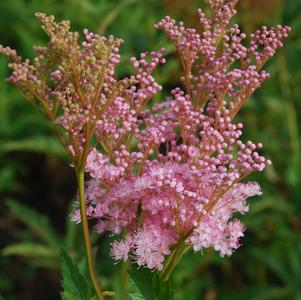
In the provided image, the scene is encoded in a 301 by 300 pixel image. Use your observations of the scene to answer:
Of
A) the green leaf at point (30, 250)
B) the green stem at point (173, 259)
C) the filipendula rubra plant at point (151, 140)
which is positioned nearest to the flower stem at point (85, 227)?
the filipendula rubra plant at point (151, 140)

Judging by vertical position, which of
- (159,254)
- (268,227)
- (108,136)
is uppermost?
(268,227)

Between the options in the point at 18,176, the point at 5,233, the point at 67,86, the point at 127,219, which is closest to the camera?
the point at 67,86

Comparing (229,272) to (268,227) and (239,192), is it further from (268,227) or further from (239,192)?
(239,192)

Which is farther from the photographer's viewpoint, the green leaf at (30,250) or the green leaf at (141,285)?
the green leaf at (30,250)

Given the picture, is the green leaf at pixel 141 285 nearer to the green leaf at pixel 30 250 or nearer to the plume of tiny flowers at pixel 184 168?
the plume of tiny flowers at pixel 184 168

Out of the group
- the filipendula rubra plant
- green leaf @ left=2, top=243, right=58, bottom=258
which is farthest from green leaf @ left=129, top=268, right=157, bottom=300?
green leaf @ left=2, top=243, right=58, bottom=258

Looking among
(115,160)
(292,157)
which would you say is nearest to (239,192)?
(115,160)

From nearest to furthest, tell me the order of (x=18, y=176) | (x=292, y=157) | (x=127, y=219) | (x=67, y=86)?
(x=67, y=86) → (x=127, y=219) → (x=292, y=157) → (x=18, y=176)
